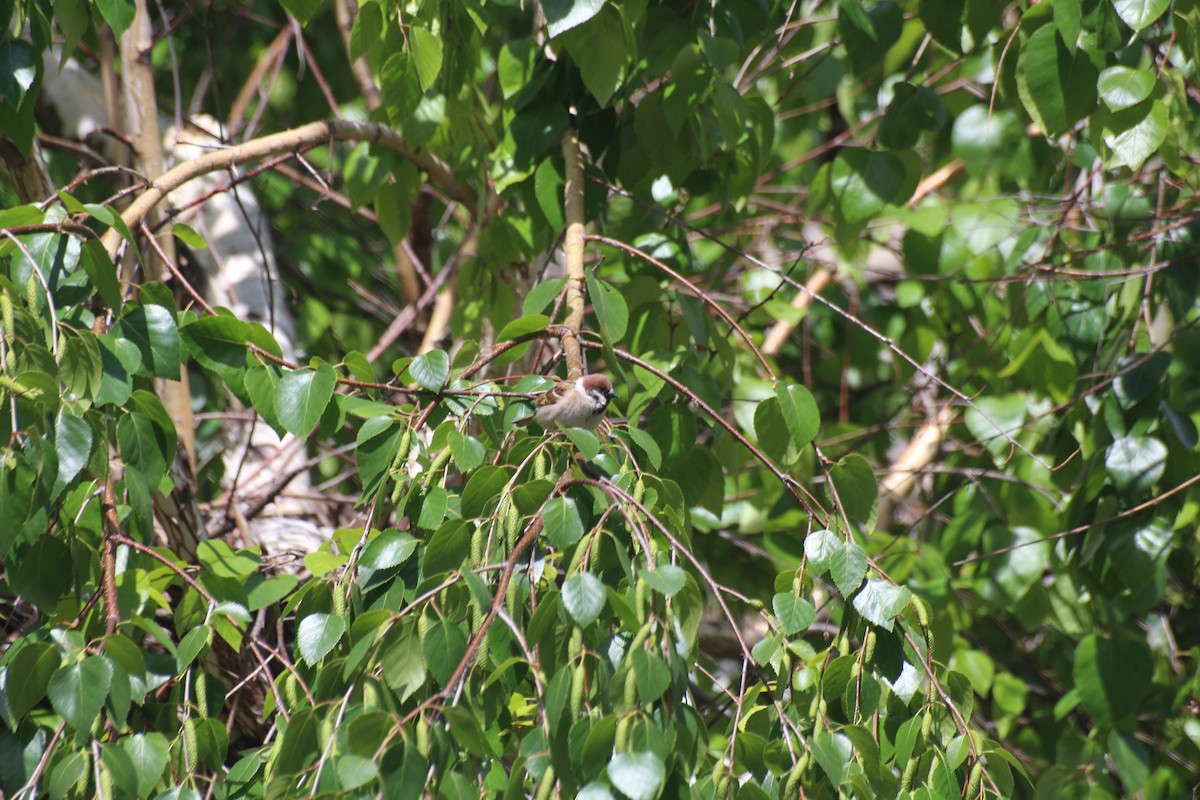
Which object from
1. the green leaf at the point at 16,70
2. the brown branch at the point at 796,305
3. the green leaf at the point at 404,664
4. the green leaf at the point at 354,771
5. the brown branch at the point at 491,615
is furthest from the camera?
the brown branch at the point at 796,305

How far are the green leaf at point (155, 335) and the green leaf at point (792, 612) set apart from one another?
1033mm

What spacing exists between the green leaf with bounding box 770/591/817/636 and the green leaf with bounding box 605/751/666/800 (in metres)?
0.42

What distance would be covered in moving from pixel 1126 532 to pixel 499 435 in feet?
5.34

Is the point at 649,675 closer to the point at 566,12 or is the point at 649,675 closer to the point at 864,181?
the point at 566,12

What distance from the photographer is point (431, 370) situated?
1865 mm

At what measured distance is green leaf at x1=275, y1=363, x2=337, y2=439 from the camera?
1.81 meters

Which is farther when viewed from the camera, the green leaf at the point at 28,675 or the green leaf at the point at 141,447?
the green leaf at the point at 141,447

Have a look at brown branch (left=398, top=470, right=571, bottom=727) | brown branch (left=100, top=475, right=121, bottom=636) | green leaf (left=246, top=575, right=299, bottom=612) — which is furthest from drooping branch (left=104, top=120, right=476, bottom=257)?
brown branch (left=398, top=470, right=571, bottom=727)

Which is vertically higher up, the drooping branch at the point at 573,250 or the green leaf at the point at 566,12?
the green leaf at the point at 566,12

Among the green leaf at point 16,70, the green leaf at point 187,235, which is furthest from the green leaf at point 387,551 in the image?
the green leaf at point 16,70

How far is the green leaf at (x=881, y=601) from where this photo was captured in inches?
67.7

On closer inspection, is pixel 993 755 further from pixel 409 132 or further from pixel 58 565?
pixel 409 132

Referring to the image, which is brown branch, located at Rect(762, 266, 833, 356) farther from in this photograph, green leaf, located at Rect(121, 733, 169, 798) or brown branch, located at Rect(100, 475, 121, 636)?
green leaf, located at Rect(121, 733, 169, 798)

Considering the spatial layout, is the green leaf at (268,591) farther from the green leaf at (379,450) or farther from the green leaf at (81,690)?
the green leaf at (81,690)
